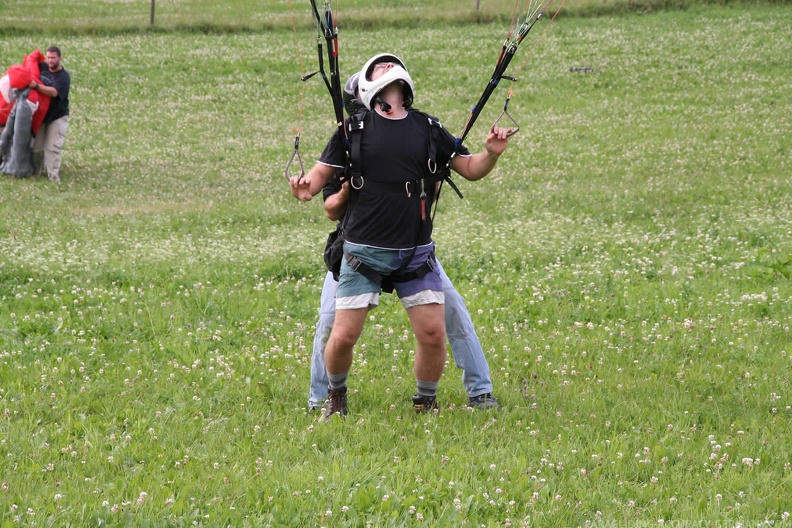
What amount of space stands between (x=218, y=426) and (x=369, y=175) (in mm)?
2109

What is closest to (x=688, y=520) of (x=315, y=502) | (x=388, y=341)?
(x=315, y=502)

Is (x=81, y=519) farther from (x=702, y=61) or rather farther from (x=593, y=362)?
Answer: (x=702, y=61)

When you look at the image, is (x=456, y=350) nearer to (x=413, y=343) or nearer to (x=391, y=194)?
(x=391, y=194)

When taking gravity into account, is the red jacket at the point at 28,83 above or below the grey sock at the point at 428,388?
above

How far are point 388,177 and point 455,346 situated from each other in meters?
1.56

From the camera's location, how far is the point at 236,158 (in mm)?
22766

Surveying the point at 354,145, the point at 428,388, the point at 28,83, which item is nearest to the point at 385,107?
the point at 354,145

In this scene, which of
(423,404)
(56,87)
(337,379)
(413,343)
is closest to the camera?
(337,379)

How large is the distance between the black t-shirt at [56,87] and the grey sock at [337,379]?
1500 centimetres

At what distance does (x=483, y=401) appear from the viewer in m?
7.18

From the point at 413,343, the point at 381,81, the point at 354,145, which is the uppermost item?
the point at 381,81

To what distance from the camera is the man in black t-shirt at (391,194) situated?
21.0ft

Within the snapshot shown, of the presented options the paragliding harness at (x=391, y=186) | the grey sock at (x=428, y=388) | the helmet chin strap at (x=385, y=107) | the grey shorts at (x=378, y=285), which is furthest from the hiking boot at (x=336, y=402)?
the helmet chin strap at (x=385, y=107)

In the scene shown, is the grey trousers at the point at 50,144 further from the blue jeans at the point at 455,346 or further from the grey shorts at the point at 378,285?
the grey shorts at the point at 378,285
